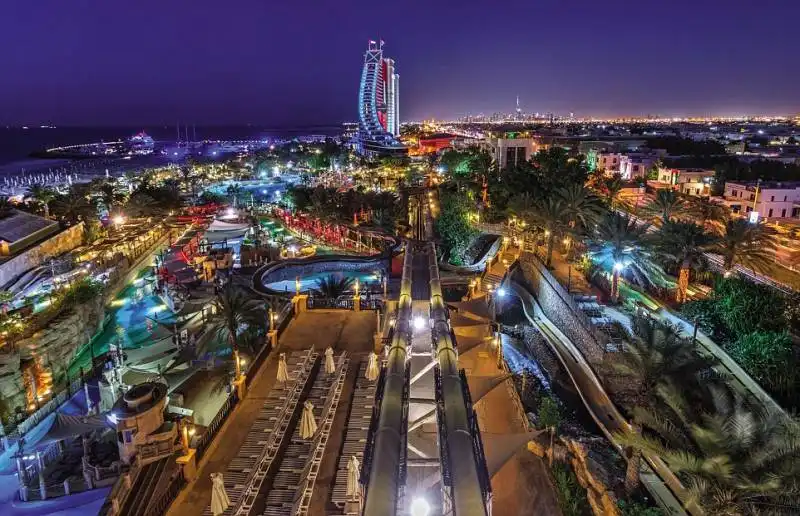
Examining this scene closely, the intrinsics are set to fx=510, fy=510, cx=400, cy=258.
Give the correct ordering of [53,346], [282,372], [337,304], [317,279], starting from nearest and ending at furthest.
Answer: [282,372]
[337,304]
[53,346]
[317,279]

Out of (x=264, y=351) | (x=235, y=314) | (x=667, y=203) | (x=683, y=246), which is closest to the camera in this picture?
(x=264, y=351)

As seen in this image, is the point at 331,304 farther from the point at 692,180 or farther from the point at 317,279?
the point at 692,180

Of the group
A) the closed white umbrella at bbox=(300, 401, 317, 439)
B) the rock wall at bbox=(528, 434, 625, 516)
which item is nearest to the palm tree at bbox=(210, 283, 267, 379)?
the closed white umbrella at bbox=(300, 401, 317, 439)

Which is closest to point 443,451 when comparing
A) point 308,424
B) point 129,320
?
point 308,424

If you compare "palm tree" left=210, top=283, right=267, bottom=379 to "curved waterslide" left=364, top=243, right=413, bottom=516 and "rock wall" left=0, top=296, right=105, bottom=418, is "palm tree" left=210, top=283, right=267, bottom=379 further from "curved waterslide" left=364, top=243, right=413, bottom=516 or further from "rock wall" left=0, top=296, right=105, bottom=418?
"curved waterslide" left=364, top=243, right=413, bottom=516


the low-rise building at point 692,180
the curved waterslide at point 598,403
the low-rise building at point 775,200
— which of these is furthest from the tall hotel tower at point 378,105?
the curved waterslide at point 598,403
